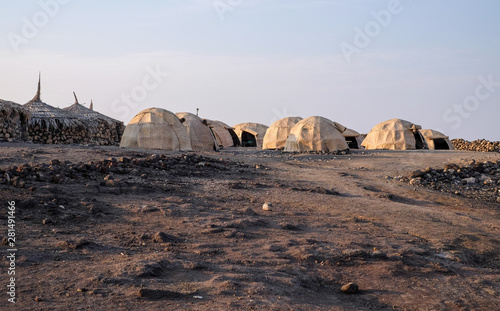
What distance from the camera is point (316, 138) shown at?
18.4 metres

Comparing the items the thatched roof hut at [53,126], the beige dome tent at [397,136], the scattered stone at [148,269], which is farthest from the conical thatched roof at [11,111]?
the beige dome tent at [397,136]

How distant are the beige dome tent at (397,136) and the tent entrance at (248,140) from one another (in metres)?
9.54

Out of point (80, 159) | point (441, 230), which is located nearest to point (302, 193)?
point (441, 230)

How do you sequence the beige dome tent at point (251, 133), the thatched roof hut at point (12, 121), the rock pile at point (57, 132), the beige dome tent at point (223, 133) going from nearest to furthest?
the thatched roof hut at point (12, 121) → the rock pile at point (57, 132) → the beige dome tent at point (223, 133) → the beige dome tent at point (251, 133)

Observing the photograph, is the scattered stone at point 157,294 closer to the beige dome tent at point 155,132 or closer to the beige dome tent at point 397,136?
the beige dome tent at point 155,132

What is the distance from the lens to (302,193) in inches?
335

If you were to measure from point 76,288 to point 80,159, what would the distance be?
6980 millimetres

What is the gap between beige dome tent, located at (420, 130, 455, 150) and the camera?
26.1 metres

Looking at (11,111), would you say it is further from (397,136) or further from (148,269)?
(397,136)

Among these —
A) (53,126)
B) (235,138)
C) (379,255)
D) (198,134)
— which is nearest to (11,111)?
(53,126)

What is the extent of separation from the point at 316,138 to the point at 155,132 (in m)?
5.94

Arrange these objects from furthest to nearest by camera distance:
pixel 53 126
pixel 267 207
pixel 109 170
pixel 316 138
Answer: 1. pixel 53 126
2. pixel 316 138
3. pixel 109 170
4. pixel 267 207

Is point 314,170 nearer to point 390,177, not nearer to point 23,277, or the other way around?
point 390,177

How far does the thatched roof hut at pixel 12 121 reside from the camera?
637 inches
